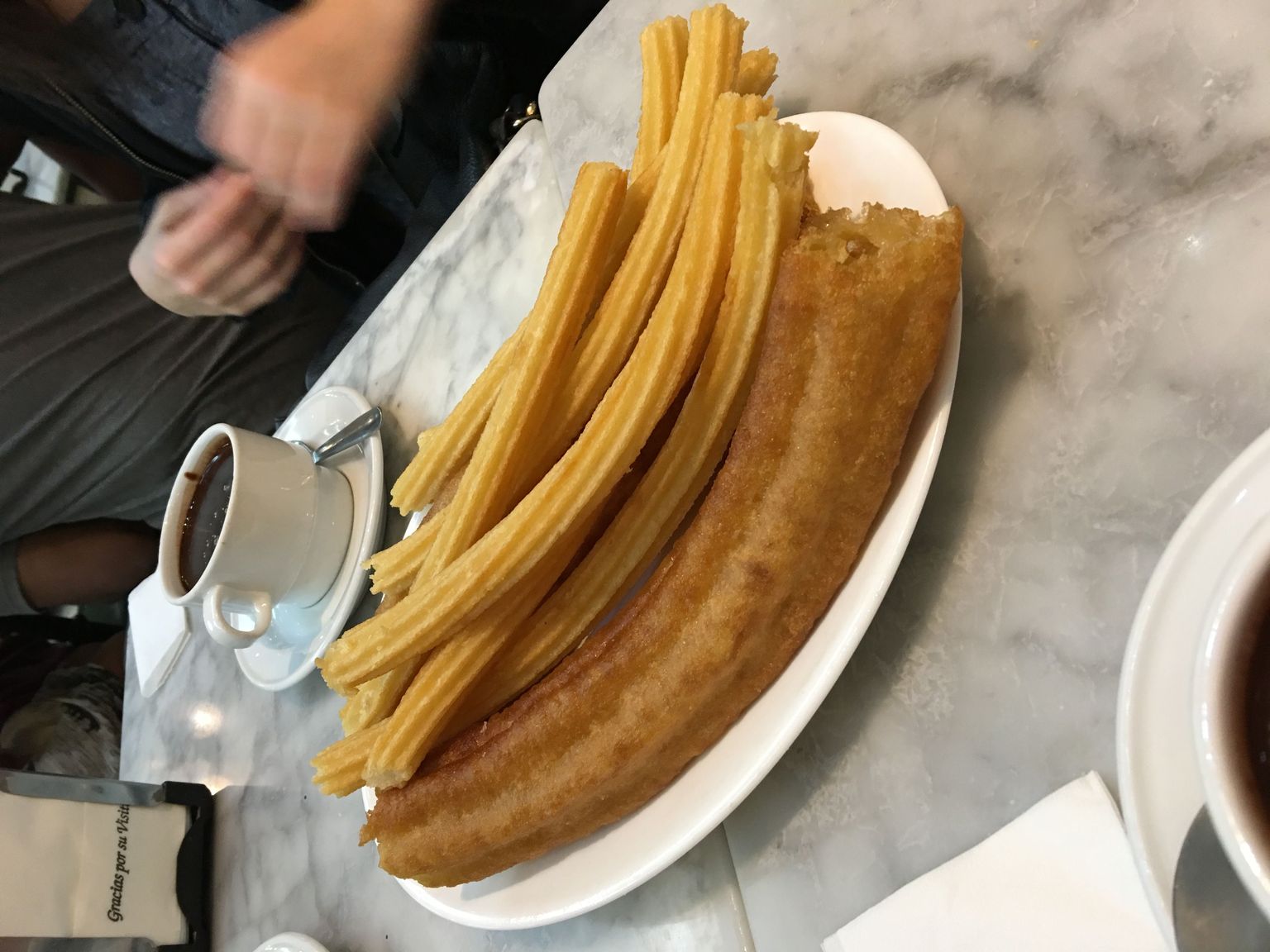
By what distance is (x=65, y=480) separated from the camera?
4.63 ft

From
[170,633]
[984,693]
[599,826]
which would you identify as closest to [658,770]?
[599,826]

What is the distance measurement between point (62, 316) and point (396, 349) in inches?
30.6

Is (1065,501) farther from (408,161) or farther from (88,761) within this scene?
(88,761)

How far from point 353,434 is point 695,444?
1.64 feet

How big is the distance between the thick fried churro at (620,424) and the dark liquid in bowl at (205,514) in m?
0.39

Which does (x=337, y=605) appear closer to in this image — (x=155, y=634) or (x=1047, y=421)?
(x=155, y=634)

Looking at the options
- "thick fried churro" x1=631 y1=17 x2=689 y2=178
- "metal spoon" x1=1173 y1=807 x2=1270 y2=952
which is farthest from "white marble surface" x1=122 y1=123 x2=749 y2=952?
"metal spoon" x1=1173 y1=807 x2=1270 y2=952

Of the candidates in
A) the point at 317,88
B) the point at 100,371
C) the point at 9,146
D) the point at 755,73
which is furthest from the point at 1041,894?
the point at 9,146

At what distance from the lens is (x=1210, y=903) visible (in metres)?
0.33

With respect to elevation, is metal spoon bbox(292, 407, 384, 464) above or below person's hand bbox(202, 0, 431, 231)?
below

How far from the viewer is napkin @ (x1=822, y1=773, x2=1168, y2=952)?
388 millimetres

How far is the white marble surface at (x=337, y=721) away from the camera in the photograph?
0.77 meters

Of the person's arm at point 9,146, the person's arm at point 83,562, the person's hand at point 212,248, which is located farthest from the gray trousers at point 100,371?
the person's hand at point 212,248

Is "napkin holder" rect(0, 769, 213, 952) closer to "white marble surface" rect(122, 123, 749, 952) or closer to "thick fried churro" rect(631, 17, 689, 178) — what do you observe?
"white marble surface" rect(122, 123, 749, 952)
